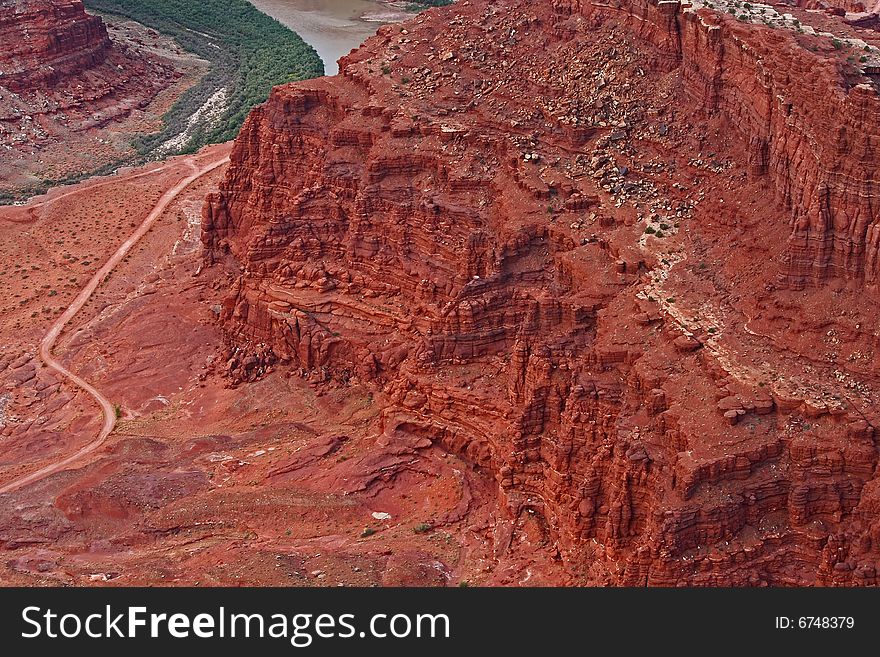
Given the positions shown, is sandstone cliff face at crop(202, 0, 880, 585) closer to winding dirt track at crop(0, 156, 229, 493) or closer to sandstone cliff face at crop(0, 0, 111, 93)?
winding dirt track at crop(0, 156, 229, 493)

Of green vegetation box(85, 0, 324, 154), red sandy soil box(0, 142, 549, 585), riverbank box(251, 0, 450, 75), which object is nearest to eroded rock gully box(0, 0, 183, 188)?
green vegetation box(85, 0, 324, 154)

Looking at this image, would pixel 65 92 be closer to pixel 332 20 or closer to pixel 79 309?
pixel 79 309

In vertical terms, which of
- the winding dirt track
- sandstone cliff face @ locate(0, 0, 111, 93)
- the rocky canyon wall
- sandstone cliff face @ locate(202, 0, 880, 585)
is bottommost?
the winding dirt track

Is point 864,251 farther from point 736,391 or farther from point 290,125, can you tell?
point 290,125

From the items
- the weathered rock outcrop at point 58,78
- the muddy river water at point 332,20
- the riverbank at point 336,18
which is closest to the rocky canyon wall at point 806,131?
the weathered rock outcrop at point 58,78

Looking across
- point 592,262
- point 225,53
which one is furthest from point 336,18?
point 592,262

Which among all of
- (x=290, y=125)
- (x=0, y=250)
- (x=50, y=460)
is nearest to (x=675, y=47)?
(x=290, y=125)

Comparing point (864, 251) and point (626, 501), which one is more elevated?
point (864, 251)
